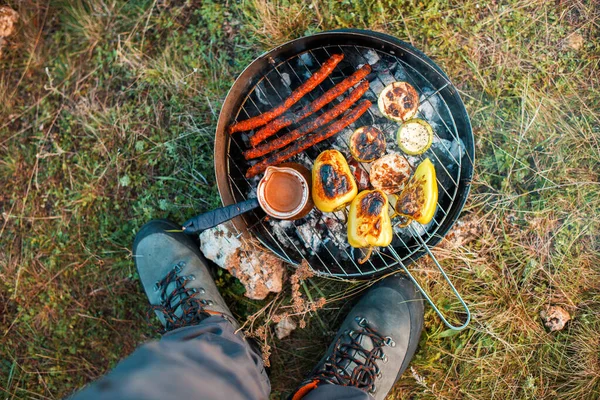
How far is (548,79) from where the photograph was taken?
3760mm

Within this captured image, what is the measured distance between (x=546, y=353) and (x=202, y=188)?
3.31 m

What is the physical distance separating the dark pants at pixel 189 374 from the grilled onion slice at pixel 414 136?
174 centimetres

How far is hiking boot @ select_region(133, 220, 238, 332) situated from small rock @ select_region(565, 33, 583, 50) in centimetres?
373

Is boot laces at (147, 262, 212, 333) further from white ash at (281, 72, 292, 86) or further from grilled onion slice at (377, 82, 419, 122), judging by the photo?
grilled onion slice at (377, 82, 419, 122)

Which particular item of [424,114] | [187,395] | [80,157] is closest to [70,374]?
[80,157]

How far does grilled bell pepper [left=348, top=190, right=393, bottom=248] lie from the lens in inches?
117

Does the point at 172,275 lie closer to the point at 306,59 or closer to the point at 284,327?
the point at 284,327

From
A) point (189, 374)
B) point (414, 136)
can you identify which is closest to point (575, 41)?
point (414, 136)

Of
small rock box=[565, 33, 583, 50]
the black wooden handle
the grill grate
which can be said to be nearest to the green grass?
small rock box=[565, 33, 583, 50]

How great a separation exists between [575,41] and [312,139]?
247 cm

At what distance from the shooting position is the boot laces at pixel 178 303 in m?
3.62

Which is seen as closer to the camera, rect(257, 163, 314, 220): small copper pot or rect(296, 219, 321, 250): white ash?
rect(257, 163, 314, 220): small copper pot

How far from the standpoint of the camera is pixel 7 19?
14.9 feet

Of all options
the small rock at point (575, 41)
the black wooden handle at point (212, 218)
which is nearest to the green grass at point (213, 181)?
the small rock at point (575, 41)
